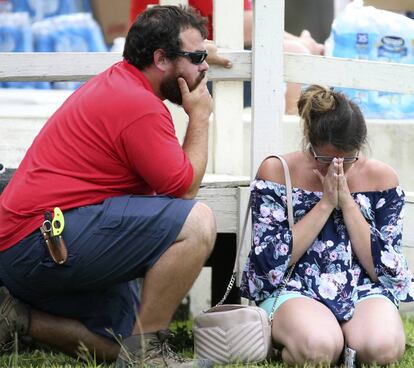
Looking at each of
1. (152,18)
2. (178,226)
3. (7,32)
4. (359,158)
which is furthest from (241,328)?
(7,32)

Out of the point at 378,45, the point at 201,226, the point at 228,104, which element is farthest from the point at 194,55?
the point at 378,45

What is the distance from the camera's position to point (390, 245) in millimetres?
4910

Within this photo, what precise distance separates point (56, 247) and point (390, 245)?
1.43 m

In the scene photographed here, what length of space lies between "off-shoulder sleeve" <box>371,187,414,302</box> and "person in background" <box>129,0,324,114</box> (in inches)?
31.4

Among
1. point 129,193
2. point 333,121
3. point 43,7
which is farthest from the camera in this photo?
point 43,7

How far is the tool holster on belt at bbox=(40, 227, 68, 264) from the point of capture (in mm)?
4355

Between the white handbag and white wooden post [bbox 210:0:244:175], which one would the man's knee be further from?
white wooden post [bbox 210:0:244:175]

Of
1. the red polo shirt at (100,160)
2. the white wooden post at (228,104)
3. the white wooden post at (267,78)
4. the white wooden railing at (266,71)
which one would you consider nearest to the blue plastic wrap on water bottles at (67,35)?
the white wooden post at (228,104)

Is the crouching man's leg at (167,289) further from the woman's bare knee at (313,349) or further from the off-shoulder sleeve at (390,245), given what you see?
the off-shoulder sleeve at (390,245)

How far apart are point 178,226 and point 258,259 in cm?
61

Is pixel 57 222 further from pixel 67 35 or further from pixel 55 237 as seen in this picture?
pixel 67 35

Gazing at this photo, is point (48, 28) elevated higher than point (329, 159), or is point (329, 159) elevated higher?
point (329, 159)

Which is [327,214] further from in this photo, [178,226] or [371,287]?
[178,226]

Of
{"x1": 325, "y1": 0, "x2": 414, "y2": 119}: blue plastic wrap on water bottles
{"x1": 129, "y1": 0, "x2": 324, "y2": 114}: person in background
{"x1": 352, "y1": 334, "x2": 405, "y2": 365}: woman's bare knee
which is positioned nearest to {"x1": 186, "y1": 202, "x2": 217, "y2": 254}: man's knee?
{"x1": 352, "y1": 334, "x2": 405, "y2": 365}: woman's bare knee
